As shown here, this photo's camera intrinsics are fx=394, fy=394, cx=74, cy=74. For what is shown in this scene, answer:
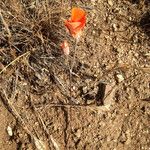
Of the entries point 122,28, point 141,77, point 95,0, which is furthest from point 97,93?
point 95,0

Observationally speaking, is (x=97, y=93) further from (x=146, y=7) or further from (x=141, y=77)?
(x=146, y=7)

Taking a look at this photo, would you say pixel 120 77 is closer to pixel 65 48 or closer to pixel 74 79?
pixel 74 79

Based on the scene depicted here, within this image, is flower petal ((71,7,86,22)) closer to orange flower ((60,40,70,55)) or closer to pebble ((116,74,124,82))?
orange flower ((60,40,70,55))

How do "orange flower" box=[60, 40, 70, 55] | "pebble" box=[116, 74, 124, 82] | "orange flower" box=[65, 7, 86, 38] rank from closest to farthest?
"orange flower" box=[65, 7, 86, 38] < "orange flower" box=[60, 40, 70, 55] < "pebble" box=[116, 74, 124, 82]

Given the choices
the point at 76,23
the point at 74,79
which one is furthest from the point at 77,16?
the point at 74,79

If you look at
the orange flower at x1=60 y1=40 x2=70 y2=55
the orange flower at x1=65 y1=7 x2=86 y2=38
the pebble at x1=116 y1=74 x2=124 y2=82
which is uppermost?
the orange flower at x1=65 y1=7 x2=86 y2=38

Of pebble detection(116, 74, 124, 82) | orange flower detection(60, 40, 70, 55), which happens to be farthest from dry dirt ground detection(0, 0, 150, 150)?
orange flower detection(60, 40, 70, 55)

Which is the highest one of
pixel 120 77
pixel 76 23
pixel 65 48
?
pixel 76 23

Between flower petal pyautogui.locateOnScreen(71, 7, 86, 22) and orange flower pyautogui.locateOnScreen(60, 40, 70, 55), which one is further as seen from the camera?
orange flower pyautogui.locateOnScreen(60, 40, 70, 55)
